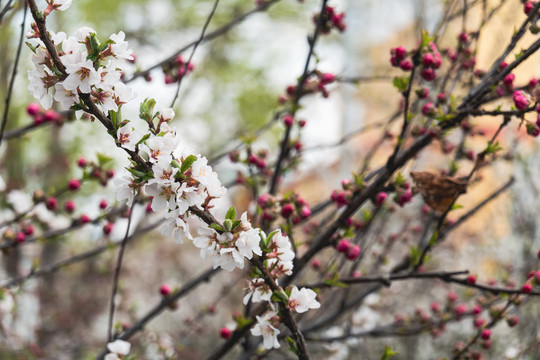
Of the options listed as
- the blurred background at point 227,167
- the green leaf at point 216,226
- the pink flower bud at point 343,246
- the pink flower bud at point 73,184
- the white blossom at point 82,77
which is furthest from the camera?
the blurred background at point 227,167

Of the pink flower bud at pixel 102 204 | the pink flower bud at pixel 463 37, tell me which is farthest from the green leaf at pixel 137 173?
the pink flower bud at pixel 463 37

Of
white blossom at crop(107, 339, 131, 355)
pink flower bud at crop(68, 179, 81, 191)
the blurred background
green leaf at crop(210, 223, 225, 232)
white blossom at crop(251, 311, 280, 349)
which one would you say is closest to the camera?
green leaf at crop(210, 223, 225, 232)

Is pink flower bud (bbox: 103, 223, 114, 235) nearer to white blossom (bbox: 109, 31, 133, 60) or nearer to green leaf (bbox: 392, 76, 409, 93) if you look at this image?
white blossom (bbox: 109, 31, 133, 60)

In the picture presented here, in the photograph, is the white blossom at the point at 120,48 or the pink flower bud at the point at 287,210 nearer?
the white blossom at the point at 120,48

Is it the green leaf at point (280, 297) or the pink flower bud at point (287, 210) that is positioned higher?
the pink flower bud at point (287, 210)

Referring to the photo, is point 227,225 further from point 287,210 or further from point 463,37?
point 463,37

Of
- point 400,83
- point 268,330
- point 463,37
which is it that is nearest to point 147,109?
point 268,330

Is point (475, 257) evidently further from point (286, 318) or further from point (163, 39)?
point (163, 39)

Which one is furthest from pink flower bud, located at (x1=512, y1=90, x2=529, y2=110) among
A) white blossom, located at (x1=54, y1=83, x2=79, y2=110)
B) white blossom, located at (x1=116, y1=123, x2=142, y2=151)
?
white blossom, located at (x1=54, y1=83, x2=79, y2=110)

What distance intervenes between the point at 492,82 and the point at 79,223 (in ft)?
5.10

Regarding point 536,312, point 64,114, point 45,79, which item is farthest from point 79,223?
point 536,312

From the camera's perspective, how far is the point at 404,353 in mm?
4066

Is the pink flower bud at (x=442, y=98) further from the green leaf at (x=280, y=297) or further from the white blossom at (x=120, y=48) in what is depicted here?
the white blossom at (x=120, y=48)

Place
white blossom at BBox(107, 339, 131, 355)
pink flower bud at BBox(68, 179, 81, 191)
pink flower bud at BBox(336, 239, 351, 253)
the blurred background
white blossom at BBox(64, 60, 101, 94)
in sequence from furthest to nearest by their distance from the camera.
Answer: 1. the blurred background
2. pink flower bud at BBox(68, 179, 81, 191)
3. pink flower bud at BBox(336, 239, 351, 253)
4. white blossom at BBox(107, 339, 131, 355)
5. white blossom at BBox(64, 60, 101, 94)
